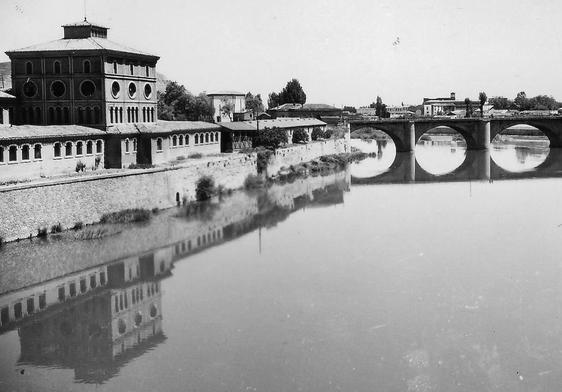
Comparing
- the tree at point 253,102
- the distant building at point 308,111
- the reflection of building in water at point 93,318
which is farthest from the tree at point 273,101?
the reflection of building in water at point 93,318

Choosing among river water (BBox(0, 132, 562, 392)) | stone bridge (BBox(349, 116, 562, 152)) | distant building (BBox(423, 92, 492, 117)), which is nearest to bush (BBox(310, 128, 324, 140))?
stone bridge (BBox(349, 116, 562, 152))

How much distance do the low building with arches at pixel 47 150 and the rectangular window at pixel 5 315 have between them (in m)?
11.7

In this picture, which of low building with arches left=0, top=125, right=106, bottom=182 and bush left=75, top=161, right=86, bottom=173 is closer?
low building with arches left=0, top=125, right=106, bottom=182

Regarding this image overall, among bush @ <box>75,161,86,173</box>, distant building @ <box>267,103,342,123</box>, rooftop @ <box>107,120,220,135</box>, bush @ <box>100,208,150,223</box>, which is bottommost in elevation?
bush @ <box>100,208,150,223</box>

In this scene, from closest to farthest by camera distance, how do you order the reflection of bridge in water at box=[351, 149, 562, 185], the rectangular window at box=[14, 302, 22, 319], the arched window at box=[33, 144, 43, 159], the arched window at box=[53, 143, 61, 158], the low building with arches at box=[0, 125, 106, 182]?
the rectangular window at box=[14, 302, 22, 319] → the low building with arches at box=[0, 125, 106, 182] → the arched window at box=[33, 144, 43, 159] → the arched window at box=[53, 143, 61, 158] → the reflection of bridge in water at box=[351, 149, 562, 185]

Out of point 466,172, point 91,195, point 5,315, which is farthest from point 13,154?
point 466,172

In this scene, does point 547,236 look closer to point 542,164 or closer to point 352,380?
point 352,380

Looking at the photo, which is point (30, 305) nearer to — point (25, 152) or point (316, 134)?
point (25, 152)

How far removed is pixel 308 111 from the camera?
101 meters

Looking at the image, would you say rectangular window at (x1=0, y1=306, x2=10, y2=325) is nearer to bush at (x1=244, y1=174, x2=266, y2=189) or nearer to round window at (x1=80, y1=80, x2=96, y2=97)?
round window at (x1=80, y1=80, x2=96, y2=97)

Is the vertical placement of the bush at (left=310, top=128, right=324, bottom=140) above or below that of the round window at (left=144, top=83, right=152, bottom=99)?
below

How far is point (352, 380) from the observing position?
16.8 m

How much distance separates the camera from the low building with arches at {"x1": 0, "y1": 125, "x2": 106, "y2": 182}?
33500mm

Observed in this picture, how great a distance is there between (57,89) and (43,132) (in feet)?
25.7
